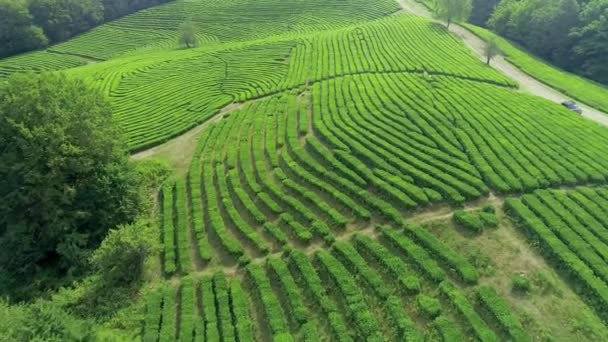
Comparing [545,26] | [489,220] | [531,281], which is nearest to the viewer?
[531,281]

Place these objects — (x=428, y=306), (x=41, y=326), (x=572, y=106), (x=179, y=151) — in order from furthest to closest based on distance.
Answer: (x=572, y=106), (x=179, y=151), (x=428, y=306), (x=41, y=326)

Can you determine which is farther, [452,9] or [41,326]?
[452,9]

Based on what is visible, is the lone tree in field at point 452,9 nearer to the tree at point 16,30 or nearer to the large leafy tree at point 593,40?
the large leafy tree at point 593,40

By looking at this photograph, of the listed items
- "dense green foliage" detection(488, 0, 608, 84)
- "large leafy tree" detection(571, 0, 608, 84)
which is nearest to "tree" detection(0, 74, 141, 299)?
"large leafy tree" detection(571, 0, 608, 84)

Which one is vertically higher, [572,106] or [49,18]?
[572,106]

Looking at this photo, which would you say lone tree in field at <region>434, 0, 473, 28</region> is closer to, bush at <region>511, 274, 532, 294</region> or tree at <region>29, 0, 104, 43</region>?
bush at <region>511, 274, 532, 294</region>

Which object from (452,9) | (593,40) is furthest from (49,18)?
(593,40)

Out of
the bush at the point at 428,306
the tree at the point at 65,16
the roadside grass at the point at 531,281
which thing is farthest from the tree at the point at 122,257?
the tree at the point at 65,16

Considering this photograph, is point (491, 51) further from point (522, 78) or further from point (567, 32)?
point (567, 32)
